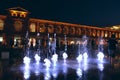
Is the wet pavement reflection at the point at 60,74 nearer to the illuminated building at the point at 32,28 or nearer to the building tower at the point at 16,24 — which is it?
the illuminated building at the point at 32,28

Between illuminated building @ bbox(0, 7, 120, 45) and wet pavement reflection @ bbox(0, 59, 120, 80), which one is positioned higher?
illuminated building @ bbox(0, 7, 120, 45)

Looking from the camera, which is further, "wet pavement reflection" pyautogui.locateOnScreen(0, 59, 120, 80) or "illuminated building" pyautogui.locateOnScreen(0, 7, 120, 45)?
"illuminated building" pyautogui.locateOnScreen(0, 7, 120, 45)

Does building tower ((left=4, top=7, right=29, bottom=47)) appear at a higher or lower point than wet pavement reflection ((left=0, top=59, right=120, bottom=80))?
higher

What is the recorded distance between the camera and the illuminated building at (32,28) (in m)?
40.4

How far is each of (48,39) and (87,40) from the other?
1550cm

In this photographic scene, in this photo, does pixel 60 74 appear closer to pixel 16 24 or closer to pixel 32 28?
pixel 16 24

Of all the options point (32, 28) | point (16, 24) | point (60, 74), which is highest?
point (16, 24)

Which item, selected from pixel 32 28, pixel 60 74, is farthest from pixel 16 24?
pixel 60 74

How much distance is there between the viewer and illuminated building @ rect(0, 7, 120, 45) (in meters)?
40.4

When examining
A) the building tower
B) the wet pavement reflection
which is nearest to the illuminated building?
the building tower

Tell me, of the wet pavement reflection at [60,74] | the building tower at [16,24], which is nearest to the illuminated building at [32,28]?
the building tower at [16,24]

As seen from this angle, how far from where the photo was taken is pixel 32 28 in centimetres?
4559

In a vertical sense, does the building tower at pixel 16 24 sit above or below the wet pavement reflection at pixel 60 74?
above

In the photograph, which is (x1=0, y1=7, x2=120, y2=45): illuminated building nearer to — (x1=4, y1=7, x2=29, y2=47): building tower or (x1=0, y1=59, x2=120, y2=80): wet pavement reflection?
(x1=4, y1=7, x2=29, y2=47): building tower
